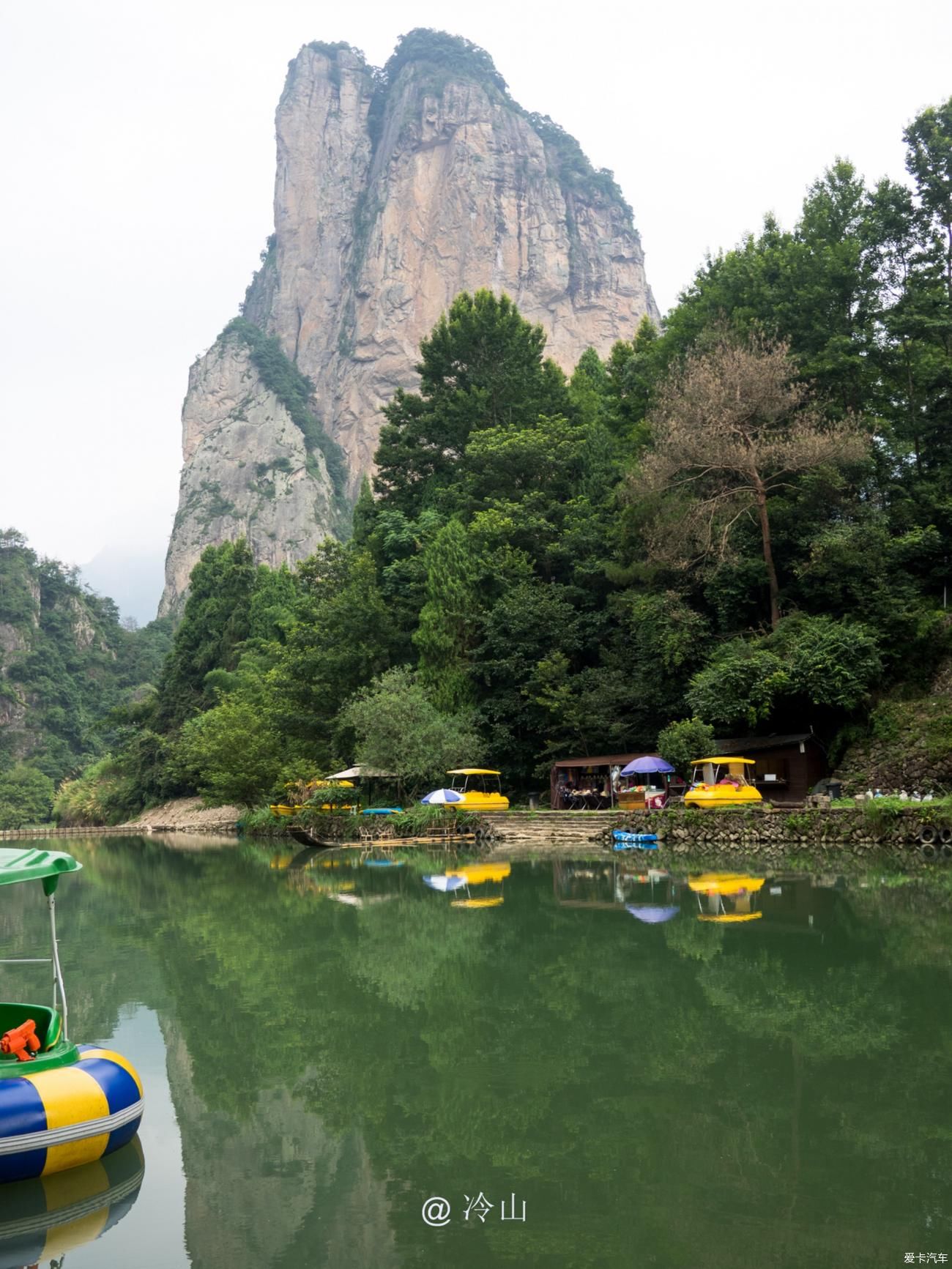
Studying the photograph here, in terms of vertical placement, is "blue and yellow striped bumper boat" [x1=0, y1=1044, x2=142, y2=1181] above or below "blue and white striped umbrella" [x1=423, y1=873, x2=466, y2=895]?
above

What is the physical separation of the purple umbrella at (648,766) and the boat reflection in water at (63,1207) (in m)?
20.5

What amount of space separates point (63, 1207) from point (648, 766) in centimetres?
2141

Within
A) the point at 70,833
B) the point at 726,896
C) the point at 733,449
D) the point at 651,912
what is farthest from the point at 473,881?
the point at 70,833

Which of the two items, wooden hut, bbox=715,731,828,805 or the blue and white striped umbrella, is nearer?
the blue and white striped umbrella

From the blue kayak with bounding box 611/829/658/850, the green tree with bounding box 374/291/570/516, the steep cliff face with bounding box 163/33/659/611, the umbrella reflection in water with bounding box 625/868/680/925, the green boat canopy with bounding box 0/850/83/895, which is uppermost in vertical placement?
the steep cliff face with bounding box 163/33/659/611

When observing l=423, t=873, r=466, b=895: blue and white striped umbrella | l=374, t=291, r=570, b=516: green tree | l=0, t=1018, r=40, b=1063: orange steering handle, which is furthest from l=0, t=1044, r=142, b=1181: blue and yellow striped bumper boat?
l=374, t=291, r=570, b=516: green tree

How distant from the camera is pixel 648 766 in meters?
25.4

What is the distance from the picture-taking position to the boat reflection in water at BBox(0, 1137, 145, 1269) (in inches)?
173

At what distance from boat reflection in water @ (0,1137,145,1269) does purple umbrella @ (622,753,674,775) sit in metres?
20.5

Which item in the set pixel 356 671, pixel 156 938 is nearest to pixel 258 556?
pixel 356 671

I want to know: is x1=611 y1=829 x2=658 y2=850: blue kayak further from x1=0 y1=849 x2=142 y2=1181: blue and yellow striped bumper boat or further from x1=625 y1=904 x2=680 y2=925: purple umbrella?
x1=0 y1=849 x2=142 y2=1181: blue and yellow striped bumper boat

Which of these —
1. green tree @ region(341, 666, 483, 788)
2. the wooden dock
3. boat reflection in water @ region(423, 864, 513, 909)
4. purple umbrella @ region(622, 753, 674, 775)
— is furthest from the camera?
the wooden dock

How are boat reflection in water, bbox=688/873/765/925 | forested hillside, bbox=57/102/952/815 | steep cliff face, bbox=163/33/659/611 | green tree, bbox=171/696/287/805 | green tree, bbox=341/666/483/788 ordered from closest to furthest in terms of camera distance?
boat reflection in water, bbox=688/873/765/925
forested hillside, bbox=57/102/952/815
green tree, bbox=341/666/483/788
green tree, bbox=171/696/287/805
steep cliff face, bbox=163/33/659/611

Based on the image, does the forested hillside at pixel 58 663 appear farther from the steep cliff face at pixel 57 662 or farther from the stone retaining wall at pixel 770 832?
the stone retaining wall at pixel 770 832
